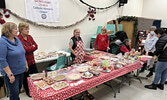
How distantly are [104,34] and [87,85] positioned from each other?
6.88 feet

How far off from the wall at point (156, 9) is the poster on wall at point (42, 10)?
5.89m

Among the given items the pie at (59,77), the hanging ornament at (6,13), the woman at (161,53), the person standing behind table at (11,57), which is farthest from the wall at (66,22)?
the woman at (161,53)

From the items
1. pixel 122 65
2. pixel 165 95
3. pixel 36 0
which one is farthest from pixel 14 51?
pixel 165 95

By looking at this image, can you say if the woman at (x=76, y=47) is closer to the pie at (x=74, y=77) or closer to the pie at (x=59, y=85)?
the pie at (x=74, y=77)

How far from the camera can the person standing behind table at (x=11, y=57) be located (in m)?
1.50

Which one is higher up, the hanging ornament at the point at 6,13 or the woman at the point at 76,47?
the hanging ornament at the point at 6,13

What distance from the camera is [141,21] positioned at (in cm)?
595

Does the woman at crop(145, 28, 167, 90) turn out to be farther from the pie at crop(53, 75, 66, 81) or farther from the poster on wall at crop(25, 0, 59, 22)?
the poster on wall at crop(25, 0, 59, 22)

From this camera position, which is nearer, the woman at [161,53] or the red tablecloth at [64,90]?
the red tablecloth at [64,90]

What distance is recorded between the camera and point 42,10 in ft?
11.8

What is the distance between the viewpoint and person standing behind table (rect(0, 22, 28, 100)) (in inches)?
59.0

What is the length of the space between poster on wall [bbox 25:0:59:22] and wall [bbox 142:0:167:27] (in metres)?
5.89

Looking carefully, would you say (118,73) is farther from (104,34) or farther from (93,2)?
(93,2)

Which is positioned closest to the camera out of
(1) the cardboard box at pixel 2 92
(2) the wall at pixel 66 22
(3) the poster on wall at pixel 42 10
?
(1) the cardboard box at pixel 2 92
